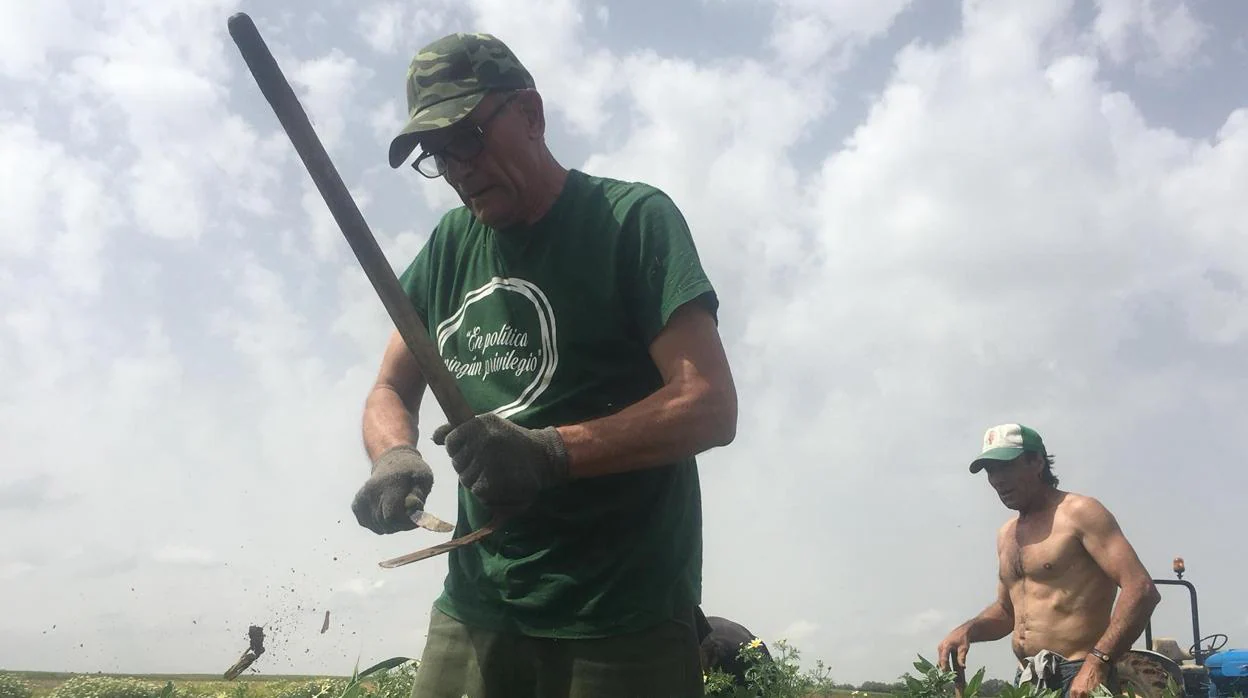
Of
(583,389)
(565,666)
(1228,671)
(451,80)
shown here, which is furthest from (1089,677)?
(1228,671)

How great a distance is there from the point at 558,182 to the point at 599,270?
0.33 metres

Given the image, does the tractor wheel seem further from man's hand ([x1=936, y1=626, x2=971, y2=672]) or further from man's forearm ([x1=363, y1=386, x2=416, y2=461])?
man's forearm ([x1=363, y1=386, x2=416, y2=461])

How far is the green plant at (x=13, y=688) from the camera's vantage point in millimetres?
14711

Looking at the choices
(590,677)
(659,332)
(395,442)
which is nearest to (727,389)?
(659,332)

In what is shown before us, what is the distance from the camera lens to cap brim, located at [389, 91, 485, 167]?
98.6 inches

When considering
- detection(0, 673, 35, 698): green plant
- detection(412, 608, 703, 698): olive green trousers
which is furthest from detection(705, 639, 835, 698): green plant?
detection(0, 673, 35, 698): green plant

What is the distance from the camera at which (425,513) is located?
248 cm

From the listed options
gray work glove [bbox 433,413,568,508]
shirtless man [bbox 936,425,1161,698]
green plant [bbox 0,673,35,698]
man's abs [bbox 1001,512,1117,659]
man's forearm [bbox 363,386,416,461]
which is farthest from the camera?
green plant [bbox 0,673,35,698]

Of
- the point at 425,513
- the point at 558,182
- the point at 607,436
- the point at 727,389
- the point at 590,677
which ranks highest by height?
the point at 558,182

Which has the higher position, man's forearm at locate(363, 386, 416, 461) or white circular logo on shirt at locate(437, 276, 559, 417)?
white circular logo on shirt at locate(437, 276, 559, 417)

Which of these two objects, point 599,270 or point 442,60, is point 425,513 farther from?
point 442,60

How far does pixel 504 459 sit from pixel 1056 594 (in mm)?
5269

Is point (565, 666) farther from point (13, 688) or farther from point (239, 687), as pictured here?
point (13, 688)

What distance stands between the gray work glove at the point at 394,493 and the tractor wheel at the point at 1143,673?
14.9 feet
